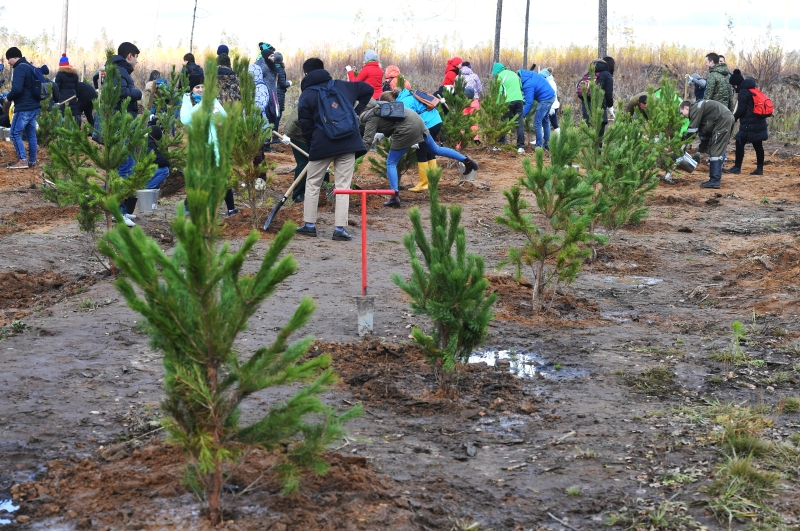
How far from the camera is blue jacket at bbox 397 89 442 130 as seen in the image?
1220cm

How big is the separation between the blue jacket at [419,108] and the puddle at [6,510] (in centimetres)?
910

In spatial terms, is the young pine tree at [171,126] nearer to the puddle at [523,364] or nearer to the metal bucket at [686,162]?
the puddle at [523,364]

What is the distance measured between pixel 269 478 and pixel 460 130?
40.3 ft

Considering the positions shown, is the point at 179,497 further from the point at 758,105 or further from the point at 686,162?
the point at 758,105

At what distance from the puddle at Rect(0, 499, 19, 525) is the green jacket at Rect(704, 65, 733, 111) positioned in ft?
45.0

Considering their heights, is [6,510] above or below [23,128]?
below

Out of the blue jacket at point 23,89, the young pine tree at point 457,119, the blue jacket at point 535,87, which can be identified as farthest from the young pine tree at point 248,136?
the blue jacket at point 535,87

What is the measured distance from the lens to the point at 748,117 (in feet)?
49.0

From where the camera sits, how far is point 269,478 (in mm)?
3789

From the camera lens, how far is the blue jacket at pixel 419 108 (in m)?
12.2

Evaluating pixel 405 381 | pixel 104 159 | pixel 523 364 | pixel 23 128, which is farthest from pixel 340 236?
pixel 23 128

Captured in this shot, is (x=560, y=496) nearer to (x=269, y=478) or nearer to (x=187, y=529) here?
(x=269, y=478)

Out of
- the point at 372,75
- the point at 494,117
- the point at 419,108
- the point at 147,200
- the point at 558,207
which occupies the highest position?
the point at 372,75

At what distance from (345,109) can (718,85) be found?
8637 millimetres
